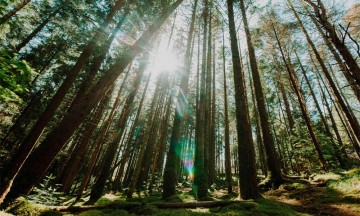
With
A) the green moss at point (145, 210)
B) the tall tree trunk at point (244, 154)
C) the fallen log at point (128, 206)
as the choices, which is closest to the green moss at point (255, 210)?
the fallen log at point (128, 206)

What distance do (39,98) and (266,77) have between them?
74.0 ft

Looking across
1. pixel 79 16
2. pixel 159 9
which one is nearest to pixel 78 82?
pixel 79 16

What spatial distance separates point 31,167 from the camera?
3.64 meters

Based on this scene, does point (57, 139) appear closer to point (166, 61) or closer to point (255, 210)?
point (255, 210)

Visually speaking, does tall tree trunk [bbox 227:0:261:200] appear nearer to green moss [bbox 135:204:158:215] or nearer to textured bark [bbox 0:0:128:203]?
green moss [bbox 135:204:158:215]

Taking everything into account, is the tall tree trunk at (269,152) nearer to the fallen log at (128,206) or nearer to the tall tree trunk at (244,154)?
the tall tree trunk at (244,154)

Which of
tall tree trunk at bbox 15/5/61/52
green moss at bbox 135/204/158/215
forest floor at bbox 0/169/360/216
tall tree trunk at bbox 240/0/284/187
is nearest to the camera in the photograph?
forest floor at bbox 0/169/360/216

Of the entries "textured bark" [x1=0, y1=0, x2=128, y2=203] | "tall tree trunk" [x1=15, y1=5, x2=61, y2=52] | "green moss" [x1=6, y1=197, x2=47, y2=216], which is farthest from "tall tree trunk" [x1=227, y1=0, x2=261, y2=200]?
"tall tree trunk" [x1=15, y1=5, x2=61, y2=52]

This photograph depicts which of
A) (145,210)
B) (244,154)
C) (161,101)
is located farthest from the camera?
(161,101)

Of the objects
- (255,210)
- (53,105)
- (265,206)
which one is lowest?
(255,210)

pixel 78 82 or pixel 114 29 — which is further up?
pixel 78 82

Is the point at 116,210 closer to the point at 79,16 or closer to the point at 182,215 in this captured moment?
the point at 182,215

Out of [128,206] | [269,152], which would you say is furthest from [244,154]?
[128,206]

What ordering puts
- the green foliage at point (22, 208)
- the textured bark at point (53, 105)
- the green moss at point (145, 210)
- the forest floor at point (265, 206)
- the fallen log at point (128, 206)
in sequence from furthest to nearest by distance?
the textured bark at point (53, 105) < the green moss at point (145, 210) < the fallen log at point (128, 206) < the forest floor at point (265, 206) < the green foliage at point (22, 208)
